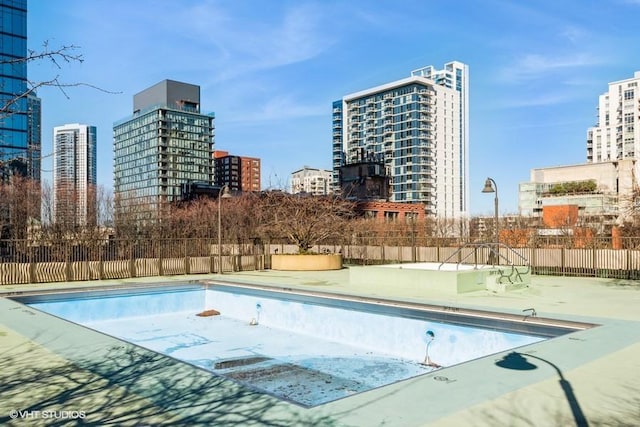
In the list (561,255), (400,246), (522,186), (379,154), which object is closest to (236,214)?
(400,246)

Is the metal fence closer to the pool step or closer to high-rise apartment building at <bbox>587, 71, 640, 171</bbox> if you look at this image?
the pool step

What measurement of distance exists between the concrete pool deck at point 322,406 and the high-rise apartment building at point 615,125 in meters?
126

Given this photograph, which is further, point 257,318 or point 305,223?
point 305,223

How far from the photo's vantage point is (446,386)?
579 cm

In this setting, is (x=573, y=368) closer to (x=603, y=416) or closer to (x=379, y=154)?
(x=603, y=416)

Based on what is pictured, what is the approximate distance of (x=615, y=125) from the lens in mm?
135000

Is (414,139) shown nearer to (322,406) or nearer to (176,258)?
(176,258)

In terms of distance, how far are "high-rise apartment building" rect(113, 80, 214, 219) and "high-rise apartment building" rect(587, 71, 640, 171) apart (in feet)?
315

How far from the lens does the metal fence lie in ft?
64.4

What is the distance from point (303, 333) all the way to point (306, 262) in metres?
12.4

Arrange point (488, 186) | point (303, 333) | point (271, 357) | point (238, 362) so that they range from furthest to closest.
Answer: point (488, 186)
point (303, 333)
point (271, 357)
point (238, 362)

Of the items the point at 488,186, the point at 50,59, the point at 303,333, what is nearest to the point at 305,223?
the point at 488,186

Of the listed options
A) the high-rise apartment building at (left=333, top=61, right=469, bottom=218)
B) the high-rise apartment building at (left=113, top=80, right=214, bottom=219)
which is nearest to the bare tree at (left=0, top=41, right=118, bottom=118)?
the high-rise apartment building at (left=113, top=80, right=214, bottom=219)

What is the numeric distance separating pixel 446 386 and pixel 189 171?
120083mm
